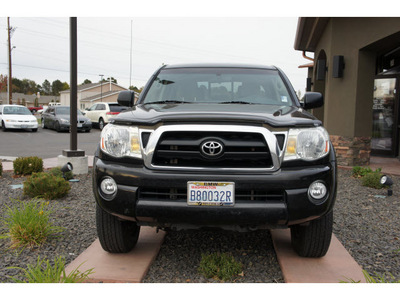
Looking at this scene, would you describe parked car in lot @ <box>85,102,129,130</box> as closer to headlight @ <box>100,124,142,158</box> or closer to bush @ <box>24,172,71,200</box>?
bush @ <box>24,172,71,200</box>

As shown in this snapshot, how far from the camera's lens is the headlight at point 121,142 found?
9.71 ft

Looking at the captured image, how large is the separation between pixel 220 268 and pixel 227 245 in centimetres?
75

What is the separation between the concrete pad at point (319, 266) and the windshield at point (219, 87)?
1.48 m

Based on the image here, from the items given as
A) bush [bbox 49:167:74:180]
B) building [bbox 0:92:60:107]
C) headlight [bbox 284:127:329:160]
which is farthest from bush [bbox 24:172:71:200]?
building [bbox 0:92:60:107]

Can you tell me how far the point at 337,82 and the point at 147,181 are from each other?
7.70 m

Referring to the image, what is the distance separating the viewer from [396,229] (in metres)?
4.49

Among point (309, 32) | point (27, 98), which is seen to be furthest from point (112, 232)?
point (27, 98)

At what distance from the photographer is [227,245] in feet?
12.7

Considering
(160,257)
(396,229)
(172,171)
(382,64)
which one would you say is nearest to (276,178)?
(172,171)

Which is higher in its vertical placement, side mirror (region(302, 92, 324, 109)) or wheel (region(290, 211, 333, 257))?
side mirror (region(302, 92, 324, 109))

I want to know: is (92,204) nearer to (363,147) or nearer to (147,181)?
(147,181)

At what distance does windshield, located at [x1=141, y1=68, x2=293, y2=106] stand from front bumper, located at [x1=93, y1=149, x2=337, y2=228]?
4.25ft

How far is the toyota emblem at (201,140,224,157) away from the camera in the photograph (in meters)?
2.85

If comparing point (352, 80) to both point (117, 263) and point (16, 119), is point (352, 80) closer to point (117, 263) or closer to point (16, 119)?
point (117, 263)
